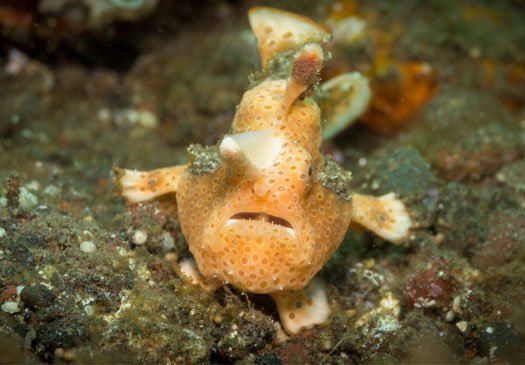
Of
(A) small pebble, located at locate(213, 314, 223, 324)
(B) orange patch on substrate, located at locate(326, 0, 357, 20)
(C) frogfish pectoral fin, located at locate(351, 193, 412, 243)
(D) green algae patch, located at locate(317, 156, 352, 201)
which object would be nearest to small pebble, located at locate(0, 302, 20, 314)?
(A) small pebble, located at locate(213, 314, 223, 324)

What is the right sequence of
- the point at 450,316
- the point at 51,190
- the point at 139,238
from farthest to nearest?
the point at 51,190, the point at 139,238, the point at 450,316

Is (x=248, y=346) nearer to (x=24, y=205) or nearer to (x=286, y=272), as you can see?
(x=286, y=272)

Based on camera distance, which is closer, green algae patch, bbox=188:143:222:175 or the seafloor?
the seafloor

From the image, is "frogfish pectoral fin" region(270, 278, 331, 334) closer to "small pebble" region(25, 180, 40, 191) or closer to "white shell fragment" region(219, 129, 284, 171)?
"white shell fragment" region(219, 129, 284, 171)

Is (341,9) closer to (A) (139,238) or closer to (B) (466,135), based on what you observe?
(B) (466,135)

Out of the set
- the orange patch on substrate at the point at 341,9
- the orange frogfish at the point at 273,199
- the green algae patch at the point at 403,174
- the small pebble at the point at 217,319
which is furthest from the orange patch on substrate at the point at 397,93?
the small pebble at the point at 217,319

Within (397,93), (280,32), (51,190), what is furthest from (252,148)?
(397,93)

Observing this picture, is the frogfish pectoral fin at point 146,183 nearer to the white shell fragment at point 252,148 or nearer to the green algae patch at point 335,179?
the white shell fragment at point 252,148

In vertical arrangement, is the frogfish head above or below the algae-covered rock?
above
